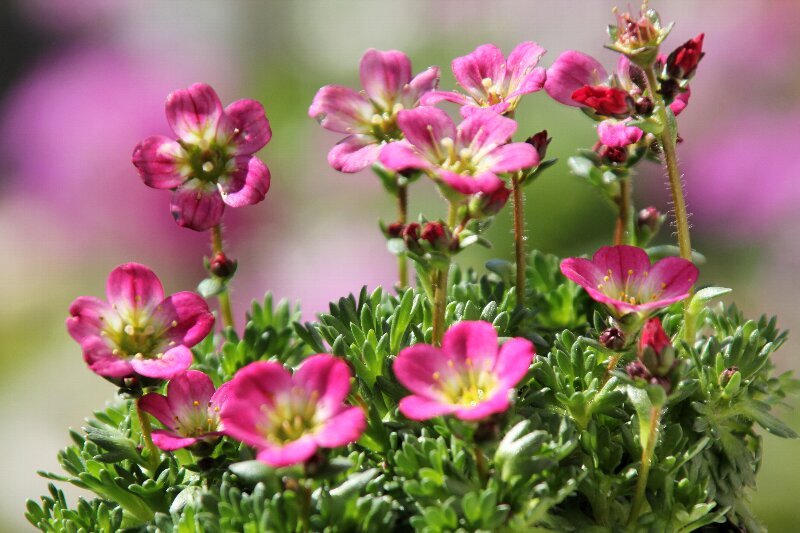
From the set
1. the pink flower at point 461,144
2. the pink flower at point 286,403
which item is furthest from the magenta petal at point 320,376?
the pink flower at point 461,144

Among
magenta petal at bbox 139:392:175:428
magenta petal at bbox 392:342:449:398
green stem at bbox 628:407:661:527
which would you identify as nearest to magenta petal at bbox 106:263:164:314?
magenta petal at bbox 139:392:175:428

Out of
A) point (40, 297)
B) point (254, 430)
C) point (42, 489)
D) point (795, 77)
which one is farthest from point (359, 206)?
point (254, 430)

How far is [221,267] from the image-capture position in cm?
120

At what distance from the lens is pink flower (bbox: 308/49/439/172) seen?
1.19 m

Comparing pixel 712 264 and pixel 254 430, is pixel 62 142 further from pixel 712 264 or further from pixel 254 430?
pixel 254 430

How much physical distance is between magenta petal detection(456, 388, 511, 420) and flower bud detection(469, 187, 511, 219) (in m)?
0.24

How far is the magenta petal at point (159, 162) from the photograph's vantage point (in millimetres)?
1121

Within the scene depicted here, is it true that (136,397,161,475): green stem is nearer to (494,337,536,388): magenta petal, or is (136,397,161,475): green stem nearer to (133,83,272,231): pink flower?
(133,83,272,231): pink flower

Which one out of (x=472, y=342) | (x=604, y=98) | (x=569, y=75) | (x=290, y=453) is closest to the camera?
(x=290, y=453)

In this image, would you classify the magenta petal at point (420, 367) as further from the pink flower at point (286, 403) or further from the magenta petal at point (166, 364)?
the magenta petal at point (166, 364)

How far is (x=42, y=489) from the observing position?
2.91m

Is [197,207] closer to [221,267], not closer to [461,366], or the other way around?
[221,267]

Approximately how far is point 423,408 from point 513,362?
95mm

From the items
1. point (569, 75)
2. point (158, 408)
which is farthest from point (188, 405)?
point (569, 75)
